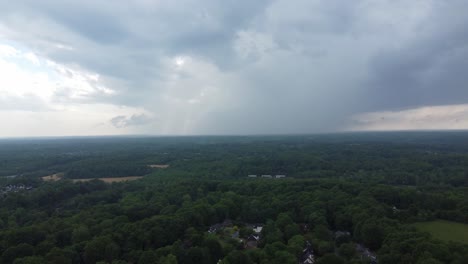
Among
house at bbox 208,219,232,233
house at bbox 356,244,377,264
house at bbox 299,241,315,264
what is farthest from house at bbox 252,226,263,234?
house at bbox 356,244,377,264

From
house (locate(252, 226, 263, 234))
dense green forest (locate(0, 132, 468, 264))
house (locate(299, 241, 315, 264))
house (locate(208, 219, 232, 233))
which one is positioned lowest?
house (locate(208, 219, 232, 233))

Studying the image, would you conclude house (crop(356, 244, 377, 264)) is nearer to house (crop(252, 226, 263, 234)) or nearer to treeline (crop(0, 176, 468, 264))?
treeline (crop(0, 176, 468, 264))

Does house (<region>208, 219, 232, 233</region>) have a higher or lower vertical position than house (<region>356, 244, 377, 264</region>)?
lower

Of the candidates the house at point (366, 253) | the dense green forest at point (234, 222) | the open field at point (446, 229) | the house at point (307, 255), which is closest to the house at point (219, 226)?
the dense green forest at point (234, 222)

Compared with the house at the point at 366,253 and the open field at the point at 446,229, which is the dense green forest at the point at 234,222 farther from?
the open field at the point at 446,229

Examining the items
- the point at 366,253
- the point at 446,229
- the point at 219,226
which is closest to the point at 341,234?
the point at 366,253

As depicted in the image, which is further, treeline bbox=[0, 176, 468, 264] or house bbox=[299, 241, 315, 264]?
house bbox=[299, 241, 315, 264]

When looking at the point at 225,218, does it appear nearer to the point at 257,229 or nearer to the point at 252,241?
the point at 257,229
